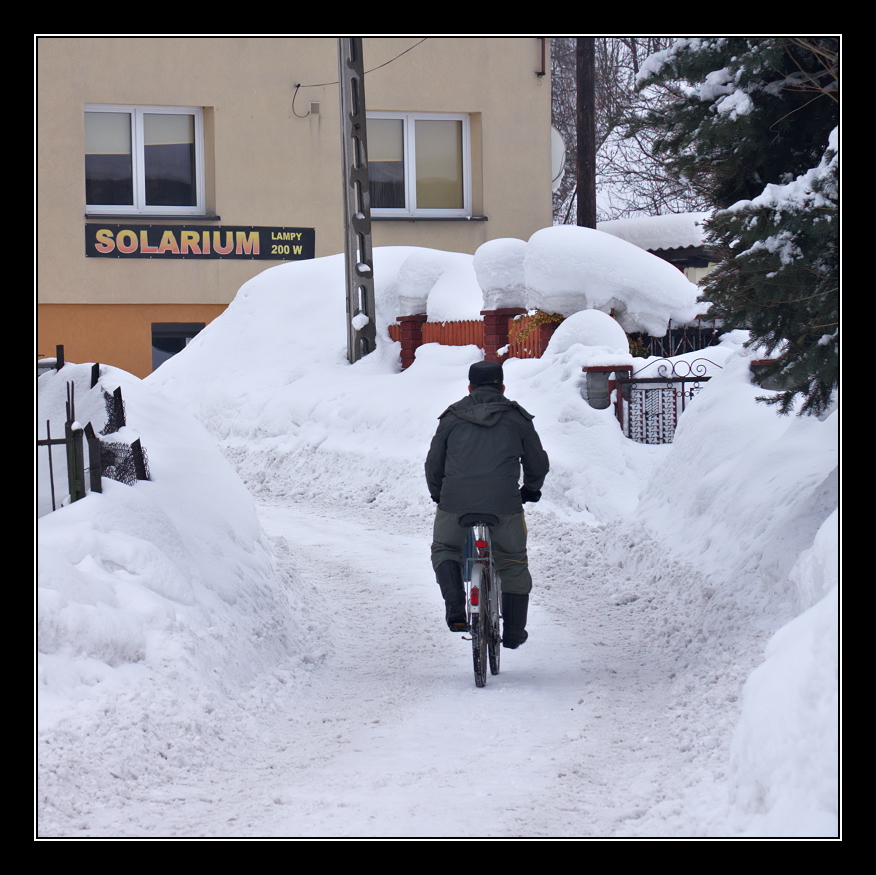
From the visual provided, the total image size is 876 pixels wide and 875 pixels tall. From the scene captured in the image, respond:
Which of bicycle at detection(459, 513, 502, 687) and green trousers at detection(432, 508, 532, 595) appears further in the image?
green trousers at detection(432, 508, 532, 595)

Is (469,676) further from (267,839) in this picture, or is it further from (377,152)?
(377,152)

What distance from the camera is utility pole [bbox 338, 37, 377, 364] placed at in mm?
16750

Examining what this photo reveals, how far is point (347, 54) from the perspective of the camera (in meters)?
16.6

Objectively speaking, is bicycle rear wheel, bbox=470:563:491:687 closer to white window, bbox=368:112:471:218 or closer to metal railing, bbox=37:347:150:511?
metal railing, bbox=37:347:150:511

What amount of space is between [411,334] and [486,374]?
10.8m

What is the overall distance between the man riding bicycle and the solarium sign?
54.8 ft

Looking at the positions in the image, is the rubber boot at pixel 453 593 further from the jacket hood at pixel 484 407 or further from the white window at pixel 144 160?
the white window at pixel 144 160

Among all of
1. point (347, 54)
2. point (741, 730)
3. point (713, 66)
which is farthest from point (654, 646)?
point (347, 54)

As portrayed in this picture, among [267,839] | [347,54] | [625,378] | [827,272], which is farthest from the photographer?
[347,54]

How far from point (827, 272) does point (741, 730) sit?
276cm

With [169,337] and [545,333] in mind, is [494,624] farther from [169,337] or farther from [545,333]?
[169,337]

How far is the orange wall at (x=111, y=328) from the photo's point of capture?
21719 mm

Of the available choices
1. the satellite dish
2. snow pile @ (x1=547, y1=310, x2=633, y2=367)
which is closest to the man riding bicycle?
snow pile @ (x1=547, y1=310, x2=633, y2=367)

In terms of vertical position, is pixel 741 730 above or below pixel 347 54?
below
